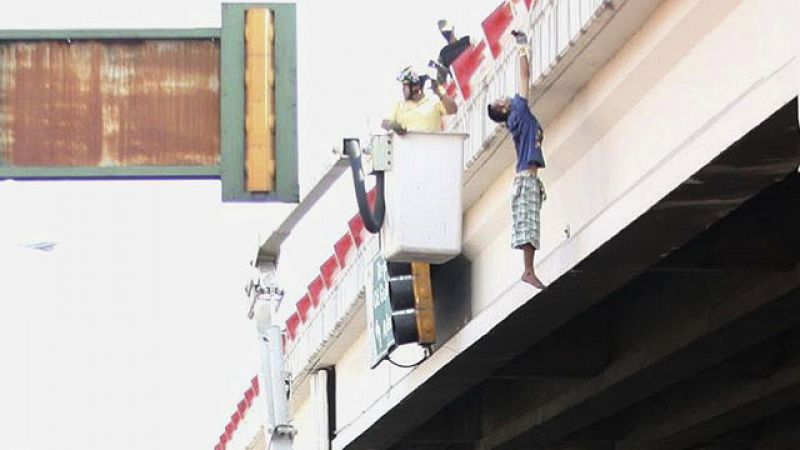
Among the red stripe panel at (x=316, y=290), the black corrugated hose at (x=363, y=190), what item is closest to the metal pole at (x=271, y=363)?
the black corrugated hose at (x=363, y=190)

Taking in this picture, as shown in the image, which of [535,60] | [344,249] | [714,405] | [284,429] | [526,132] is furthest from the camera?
[344,249]

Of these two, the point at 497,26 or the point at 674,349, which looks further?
the point at 674,349

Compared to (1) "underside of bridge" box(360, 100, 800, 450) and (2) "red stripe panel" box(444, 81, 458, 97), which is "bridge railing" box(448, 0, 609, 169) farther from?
(1) "underside of bridge" box(360, 100, 800, 450)

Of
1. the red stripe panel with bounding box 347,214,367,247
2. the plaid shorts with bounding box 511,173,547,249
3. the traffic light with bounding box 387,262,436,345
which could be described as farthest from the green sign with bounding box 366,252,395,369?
the plaid shorts with bounding box 511,173,547,249

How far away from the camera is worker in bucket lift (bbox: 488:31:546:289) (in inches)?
692

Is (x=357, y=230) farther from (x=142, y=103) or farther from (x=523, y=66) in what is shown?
(x=142, y=103)

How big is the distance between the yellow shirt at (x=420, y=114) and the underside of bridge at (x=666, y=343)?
1835 millimetres

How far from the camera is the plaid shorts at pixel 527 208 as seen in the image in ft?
58.2

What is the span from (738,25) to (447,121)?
7.44m

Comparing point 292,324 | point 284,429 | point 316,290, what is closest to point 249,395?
point 292,324

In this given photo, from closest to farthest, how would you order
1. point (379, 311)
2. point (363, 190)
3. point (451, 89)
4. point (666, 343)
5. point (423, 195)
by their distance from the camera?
point (363, 190) → point (423, 195) → point (451, 89) → point (666, 343) → point (379, 311)

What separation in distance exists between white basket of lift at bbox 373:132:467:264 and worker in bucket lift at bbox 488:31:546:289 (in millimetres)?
2633

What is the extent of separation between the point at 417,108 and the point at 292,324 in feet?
47.3

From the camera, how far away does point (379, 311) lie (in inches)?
940
